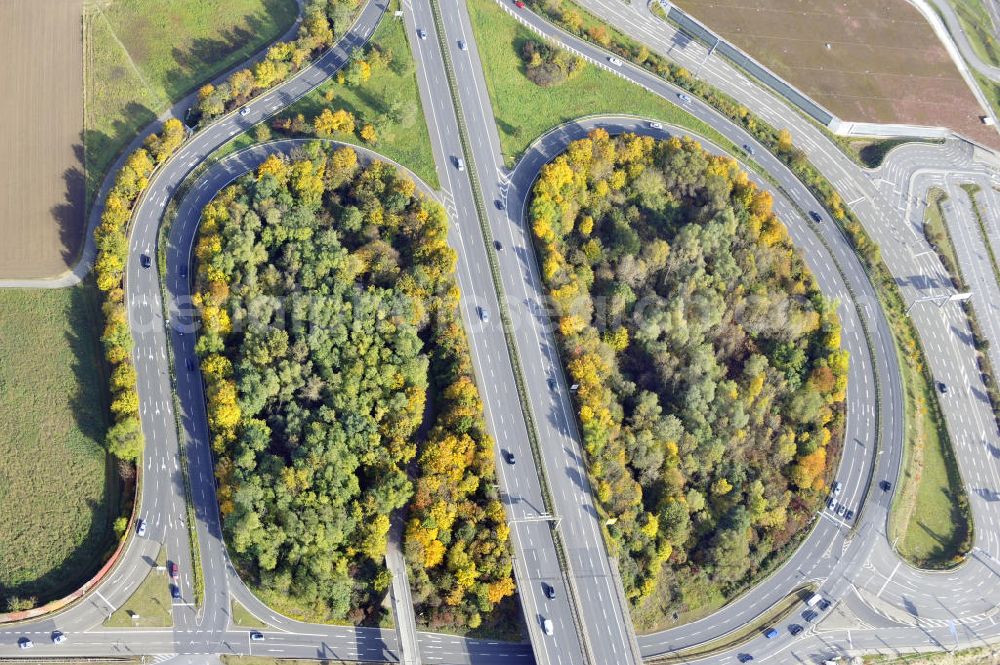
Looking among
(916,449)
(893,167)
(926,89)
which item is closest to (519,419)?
(916,449)

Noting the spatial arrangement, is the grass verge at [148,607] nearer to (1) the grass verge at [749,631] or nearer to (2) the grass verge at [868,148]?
(1) the grass verge at [749,631]

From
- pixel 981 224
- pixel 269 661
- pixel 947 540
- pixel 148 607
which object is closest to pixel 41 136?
pixel 148 607

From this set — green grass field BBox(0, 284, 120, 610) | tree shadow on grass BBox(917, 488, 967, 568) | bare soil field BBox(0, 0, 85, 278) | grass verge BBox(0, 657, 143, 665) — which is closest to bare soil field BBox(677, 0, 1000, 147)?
tree shadow on grass BBox(917, 488, 967, 568)

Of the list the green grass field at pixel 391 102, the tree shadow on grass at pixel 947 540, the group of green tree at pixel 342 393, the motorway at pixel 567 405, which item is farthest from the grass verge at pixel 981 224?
the green grass field at pixel 391 102

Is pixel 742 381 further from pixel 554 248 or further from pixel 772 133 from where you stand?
pixel 772 133

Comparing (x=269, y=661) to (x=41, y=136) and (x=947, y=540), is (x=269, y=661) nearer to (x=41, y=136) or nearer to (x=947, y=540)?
(x=41, y=136)
